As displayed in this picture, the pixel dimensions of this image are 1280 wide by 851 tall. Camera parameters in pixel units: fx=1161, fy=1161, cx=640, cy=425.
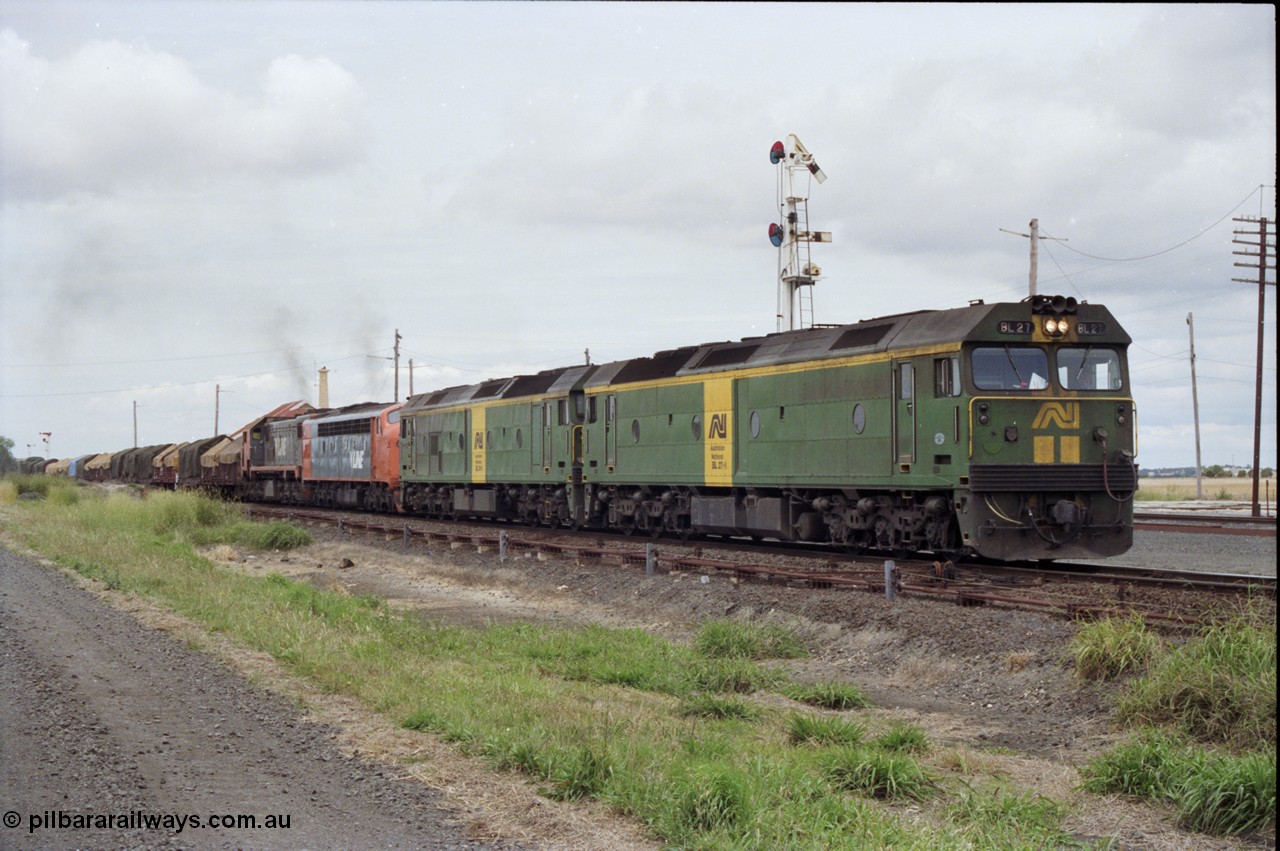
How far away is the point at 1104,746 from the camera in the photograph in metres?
10.3

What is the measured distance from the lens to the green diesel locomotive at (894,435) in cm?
1752

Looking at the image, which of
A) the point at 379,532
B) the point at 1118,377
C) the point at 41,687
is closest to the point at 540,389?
the point at 379,532

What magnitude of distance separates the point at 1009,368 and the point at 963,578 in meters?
3.34

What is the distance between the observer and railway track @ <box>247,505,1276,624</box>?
45.4ft

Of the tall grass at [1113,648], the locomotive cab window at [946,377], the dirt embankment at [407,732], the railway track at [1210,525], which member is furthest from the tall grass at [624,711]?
the railway track at [1210,525]

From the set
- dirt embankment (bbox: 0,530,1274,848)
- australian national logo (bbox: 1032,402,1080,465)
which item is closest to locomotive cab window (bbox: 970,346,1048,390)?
australian national logo (bbox: 1032,402,1080,465)

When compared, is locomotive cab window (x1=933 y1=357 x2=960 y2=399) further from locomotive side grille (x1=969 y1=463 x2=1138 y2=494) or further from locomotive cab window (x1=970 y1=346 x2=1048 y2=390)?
locomotive side grille (x1=969 y1=463 x2=1138 y2=494)

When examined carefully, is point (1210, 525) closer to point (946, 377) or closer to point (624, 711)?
point (946, 377)

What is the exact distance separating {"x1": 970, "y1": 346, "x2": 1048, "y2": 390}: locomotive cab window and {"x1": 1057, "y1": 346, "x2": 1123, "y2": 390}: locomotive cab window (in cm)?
35

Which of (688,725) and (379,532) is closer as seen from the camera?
(688,725)

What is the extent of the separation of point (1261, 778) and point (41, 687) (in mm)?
10519

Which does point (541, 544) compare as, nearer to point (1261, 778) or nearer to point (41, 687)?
point (41, 687)

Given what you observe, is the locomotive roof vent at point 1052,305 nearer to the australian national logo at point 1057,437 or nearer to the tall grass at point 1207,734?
the australian national logo at point 1057,437

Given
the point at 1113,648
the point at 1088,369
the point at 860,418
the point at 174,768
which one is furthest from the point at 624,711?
Answer: the point at 1088,369
